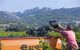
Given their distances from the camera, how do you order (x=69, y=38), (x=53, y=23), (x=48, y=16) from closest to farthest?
(x=53, y=23) → (x=69, y=38) → (x=48, y=16)

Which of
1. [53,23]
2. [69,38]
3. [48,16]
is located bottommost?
[48,16]

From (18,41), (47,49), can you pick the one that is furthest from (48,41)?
(18,41)

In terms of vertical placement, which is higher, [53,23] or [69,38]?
[53,23]

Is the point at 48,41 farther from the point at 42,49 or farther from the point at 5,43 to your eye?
the point at 5,43

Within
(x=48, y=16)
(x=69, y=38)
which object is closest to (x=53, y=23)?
(x=69, y=38)

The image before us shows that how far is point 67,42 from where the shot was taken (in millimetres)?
8867

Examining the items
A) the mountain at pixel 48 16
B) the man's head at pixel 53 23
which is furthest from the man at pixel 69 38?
the mountain at pixel 48 16

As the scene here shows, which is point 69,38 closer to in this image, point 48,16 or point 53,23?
point 53,23

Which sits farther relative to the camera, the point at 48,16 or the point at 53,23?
the point at 48,16

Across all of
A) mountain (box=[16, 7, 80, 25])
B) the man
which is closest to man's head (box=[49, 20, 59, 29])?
the man

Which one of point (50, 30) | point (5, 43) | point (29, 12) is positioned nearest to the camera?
Answer: point (5, 43)

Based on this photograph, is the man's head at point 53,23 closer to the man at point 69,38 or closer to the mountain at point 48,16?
the man at point 69,38

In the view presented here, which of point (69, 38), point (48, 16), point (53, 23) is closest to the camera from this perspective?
point (53, 23)

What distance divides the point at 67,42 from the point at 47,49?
592 millimetres
